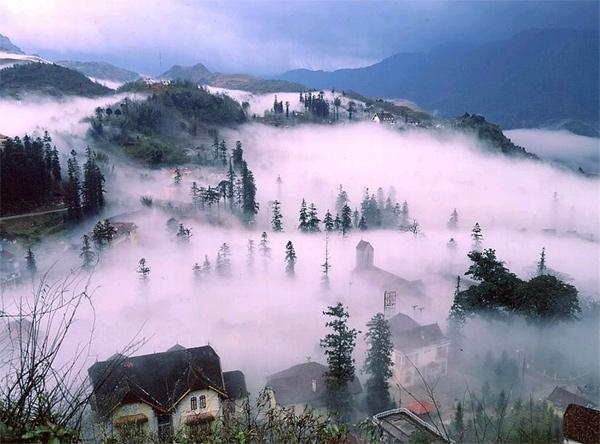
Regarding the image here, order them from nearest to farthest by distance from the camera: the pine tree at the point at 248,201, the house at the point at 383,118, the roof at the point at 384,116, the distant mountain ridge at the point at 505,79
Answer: the pine tree at the point at 248,201 < the house at the point at 383,118 < the roof at the point at 384,116 < the distant mountain ridge at the point at 505,79

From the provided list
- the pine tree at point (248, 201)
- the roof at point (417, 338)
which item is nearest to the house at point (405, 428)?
the roof at point (417, 338)

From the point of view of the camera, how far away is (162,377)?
28.4 ft

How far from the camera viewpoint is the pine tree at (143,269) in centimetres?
2194

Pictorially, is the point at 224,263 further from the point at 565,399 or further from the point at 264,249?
the point at 565,399

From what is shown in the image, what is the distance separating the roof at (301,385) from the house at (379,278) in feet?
29.9

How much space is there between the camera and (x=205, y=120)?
52.0m

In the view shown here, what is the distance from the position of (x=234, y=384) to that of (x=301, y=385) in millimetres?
1840

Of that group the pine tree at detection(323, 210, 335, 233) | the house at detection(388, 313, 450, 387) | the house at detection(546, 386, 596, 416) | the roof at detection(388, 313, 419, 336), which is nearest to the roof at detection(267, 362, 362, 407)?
the house at detection(388, 313, 450, 387)

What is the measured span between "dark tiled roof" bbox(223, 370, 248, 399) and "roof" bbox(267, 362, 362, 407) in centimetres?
73

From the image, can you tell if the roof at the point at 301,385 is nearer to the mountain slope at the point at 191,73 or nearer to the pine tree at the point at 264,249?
the pine tree at the point at 264,249

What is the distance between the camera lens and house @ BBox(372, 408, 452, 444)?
6.00m

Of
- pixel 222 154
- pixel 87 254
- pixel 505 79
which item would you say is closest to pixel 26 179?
pixel 87 254

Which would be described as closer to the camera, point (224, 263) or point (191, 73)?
point (224, 263)

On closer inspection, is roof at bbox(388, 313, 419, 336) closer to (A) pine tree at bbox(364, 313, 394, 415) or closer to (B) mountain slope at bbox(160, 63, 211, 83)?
(A) pine tree at bbox(364, 313, 394, 415)
